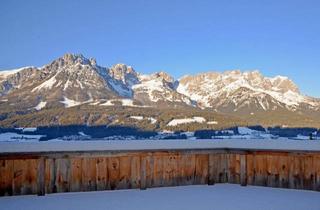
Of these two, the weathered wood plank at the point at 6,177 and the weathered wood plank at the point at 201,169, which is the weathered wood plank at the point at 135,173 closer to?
the weathered wood plank at the point at 201,169

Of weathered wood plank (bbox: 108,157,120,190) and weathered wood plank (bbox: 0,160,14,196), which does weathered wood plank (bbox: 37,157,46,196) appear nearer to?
weathered wood plank (bbox: 0,160,14,196)

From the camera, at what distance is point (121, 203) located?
8125 mm

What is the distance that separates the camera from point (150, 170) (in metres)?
10.1

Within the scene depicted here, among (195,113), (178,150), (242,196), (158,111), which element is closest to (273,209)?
(242,196)

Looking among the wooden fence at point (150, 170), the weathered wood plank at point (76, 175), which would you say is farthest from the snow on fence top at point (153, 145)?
the weathered wood plank at point (76, 175)

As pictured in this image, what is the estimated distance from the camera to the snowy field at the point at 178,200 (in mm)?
7691

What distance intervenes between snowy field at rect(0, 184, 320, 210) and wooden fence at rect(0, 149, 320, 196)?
0.93 feet

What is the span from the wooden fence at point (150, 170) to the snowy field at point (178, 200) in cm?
28

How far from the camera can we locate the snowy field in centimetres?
769

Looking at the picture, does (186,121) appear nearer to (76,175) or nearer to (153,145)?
(153,145)

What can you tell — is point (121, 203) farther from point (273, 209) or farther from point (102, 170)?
point (273, 209)

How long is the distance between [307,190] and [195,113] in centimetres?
16056

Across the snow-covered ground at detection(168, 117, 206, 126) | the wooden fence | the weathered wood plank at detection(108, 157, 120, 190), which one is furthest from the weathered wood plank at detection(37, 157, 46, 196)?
the snow-covered ground at detection(168, 117, 206, 126)

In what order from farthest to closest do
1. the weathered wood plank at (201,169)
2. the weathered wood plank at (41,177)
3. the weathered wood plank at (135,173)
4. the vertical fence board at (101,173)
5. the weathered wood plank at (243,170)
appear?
the weathered wood plank at (201,169) < the weathered wood plank at (243,170) < the weathered wood plank at (135,173) < the vertical fence board at (101,173) < the weathered wood plank at (41,177)
